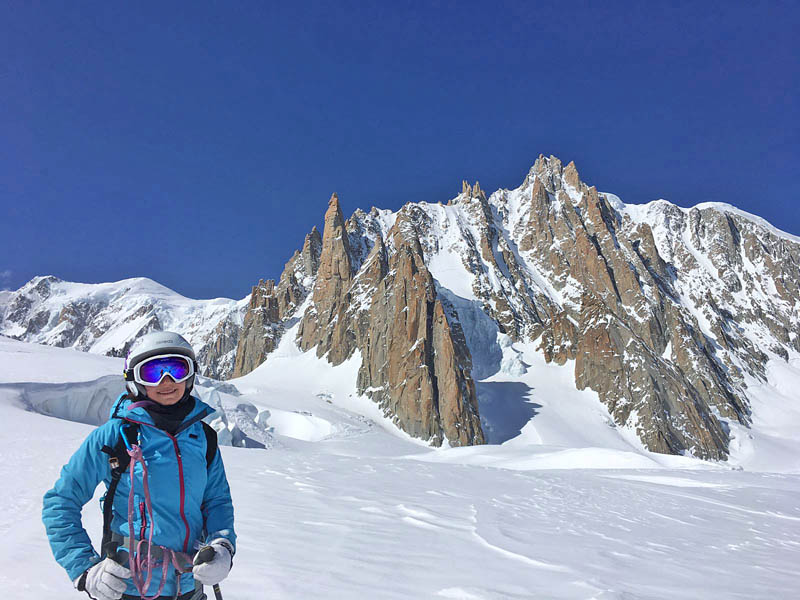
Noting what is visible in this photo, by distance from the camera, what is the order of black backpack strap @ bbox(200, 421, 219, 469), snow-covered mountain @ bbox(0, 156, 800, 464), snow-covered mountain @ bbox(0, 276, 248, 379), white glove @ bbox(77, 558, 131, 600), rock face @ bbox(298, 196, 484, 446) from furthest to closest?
snow-covered mountain @ bbox(0, 276, 248, 379)
snow-covered mountain @ bbox(0, 156, 800, 464)
rock face @ bbox(298, 196, 484, 446)
black backpack strap @ bbox(200, 421, 219, 469)
white glove @ bbox(77, 558, 131, 600)

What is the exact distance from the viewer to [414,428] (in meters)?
64.5

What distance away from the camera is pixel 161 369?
2.86m

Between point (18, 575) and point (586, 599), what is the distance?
484 cm

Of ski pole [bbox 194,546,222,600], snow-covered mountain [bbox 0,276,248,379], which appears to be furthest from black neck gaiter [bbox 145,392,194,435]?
snow-covered mountain [bbox 0,276,248,379]

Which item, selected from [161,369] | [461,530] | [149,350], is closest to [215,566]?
[161,369]

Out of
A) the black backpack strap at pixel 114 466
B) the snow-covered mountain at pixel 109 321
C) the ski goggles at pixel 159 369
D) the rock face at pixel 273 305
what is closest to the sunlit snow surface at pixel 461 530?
the black backpack strap at pixel 114 466

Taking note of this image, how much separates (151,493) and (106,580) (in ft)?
1.45

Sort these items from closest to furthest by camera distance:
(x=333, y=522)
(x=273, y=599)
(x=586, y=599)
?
(x=273, y=599) < (x=586, y=599) < (x=333, y=522)

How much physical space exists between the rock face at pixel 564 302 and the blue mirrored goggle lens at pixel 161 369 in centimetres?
6223

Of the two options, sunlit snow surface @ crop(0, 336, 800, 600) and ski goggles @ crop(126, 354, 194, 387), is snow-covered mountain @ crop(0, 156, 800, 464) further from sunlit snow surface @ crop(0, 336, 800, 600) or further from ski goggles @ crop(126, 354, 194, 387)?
ski goggles @ crop(126, 354, 194, 387)

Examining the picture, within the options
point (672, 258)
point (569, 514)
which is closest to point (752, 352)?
point (672, 258)

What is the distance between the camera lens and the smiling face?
9.42 feet

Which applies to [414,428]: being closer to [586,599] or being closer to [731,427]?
[731,427]

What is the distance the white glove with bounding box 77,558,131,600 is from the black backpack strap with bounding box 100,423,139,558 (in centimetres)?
7
